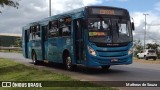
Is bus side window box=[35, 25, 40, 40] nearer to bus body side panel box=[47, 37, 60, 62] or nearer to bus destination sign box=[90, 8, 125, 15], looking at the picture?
bus body side panel box=[47, 37, 60, 62]

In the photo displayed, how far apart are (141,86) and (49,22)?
10.1 metres

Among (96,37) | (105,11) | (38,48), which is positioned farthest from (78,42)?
(38,48)

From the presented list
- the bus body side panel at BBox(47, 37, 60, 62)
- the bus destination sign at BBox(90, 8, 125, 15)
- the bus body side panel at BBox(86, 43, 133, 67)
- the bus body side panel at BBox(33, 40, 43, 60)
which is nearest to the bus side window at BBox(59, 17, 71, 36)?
the bus body side panel at BBox(47, 37, 60, 62)

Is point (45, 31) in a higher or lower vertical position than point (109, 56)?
higher

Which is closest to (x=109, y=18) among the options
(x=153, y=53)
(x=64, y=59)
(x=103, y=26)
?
(x=103, y=26)

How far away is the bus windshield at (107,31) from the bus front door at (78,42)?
0.77m

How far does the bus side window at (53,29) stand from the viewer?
2073cm

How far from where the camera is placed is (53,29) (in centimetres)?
2125

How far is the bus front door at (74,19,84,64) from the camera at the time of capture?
17.6 meters

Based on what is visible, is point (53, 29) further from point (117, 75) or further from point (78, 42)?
point (117, 75)

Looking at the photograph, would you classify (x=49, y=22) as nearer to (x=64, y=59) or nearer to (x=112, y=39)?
(x=64, y=59)

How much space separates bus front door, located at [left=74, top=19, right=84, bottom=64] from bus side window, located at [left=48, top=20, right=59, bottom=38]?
268cm

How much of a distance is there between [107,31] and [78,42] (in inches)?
63.2

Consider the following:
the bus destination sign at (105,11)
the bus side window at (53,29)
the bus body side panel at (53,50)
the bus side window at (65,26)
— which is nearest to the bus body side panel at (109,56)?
Result: the bus destination sign at (105,11)
